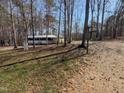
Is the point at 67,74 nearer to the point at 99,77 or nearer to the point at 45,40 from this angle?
the point at 99,77

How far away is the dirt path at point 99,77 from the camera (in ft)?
26.3

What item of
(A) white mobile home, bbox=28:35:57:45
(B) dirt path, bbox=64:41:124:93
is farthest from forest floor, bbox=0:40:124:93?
(A) white mobile home, bbox=28:35:57:45

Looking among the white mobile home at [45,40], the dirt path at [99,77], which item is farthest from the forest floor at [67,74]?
the white mobile home at [45,40]

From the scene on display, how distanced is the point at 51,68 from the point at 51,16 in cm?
2460

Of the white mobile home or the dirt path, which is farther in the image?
the white mobile home

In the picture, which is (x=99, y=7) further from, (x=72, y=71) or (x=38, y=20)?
(x=72, y=71)

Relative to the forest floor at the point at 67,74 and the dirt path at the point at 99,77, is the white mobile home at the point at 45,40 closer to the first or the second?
the forest floor at the point at 67,74

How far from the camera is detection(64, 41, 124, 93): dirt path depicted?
8.02 meters

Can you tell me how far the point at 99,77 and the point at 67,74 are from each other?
5.15ft

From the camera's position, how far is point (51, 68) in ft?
32.8

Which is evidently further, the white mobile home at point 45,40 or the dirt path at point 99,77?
the white mobile home at point 45,40

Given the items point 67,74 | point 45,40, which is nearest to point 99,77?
point 67,74

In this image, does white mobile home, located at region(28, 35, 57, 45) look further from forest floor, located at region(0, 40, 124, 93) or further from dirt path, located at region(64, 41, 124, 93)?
dirt path, located at region(64, 41, 124, 93)

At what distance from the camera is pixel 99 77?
9039 millimetres
